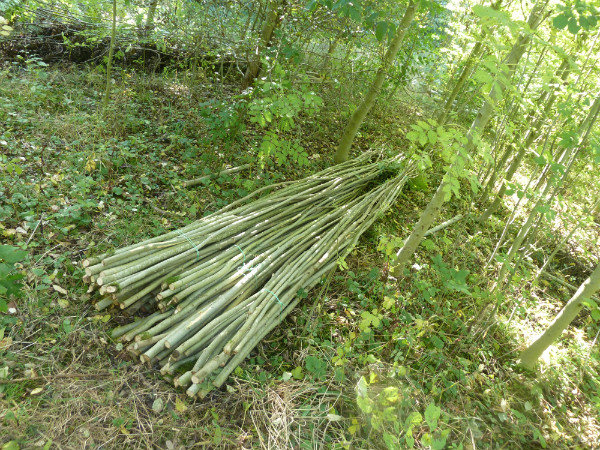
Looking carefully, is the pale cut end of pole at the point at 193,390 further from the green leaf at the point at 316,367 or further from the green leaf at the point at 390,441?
the green leaf at the point at 390,441

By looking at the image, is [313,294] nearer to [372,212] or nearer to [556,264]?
[372,212]

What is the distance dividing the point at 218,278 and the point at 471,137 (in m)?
2.52

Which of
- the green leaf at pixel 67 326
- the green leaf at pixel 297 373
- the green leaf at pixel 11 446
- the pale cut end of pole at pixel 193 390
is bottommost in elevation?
the green leaf at pixel 11 446

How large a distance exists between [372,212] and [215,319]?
7.85 ft

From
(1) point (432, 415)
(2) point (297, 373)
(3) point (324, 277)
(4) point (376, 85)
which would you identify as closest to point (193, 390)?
(2) point (297, 373)

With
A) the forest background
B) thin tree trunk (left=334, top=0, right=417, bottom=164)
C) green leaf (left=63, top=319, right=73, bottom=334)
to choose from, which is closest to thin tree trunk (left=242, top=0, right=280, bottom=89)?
the forest background

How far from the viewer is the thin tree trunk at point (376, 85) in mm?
4359

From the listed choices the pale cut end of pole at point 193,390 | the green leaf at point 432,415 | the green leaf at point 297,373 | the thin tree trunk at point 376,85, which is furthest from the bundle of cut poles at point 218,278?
A: the thin tree trunk at point 376,85

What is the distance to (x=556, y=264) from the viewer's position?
5.08 meters

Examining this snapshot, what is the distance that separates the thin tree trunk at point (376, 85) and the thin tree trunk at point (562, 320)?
3.15 m

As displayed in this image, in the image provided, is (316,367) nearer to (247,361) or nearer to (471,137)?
(247,361)

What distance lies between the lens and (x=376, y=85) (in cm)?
476

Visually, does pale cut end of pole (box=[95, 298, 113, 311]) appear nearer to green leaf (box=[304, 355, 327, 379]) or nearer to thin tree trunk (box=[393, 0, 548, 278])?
green leaf (box=[304, 355, 327, 379])

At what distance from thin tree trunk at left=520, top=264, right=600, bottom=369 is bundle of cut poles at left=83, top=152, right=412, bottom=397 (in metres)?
1.85
